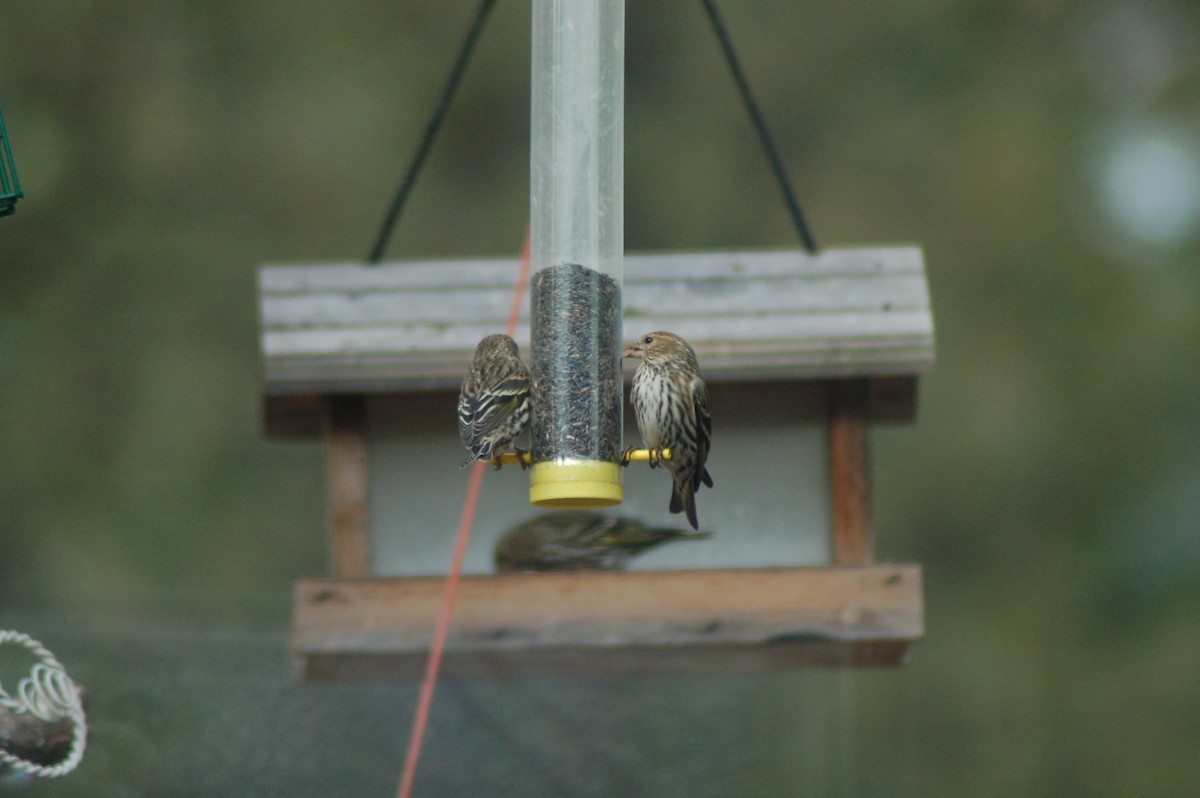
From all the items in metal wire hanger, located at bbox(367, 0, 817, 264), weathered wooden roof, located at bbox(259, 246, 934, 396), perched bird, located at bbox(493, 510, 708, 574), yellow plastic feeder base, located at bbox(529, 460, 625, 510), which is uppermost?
metal wire hanger, located at bbox(367, 0, 817, 264)

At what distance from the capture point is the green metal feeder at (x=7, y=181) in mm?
3977

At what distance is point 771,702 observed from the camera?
6.86 m

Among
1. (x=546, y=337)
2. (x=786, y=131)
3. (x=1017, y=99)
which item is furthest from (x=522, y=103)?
(x=546, y=337)

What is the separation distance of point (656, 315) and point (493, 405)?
1291 millimetres

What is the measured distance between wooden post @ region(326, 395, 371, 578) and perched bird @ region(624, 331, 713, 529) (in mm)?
1074

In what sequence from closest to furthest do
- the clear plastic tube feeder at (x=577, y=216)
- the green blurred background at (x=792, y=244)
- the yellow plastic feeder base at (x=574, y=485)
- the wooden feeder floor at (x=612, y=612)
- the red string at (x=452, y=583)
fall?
the yellow plastic feeder base at (x=574, y=485)
the clear plastic tube feeder at (x=577, y=216)
the red string at (x=452, y=583)
the wooden feeder floor at (x=612, y=612)
the green blurred background at (x=792, y=244)

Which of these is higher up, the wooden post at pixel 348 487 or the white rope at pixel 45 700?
the wooden post at pixel 348 487

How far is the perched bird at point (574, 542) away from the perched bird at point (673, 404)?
0.76 meters

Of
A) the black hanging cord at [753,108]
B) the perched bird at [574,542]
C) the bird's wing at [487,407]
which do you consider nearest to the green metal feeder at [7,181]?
the bird's wing at [487,407]

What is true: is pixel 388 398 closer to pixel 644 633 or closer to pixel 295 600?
pixel 295 600

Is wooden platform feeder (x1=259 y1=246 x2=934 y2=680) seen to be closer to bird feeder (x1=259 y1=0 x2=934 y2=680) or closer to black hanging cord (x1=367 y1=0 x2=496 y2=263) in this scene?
bird feeder (x1=259 y1=0 x2=934 y2=680)

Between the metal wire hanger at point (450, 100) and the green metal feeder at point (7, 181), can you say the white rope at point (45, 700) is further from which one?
the metal wire hanger at point (450, 100)

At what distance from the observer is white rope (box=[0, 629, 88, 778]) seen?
386 centimetres

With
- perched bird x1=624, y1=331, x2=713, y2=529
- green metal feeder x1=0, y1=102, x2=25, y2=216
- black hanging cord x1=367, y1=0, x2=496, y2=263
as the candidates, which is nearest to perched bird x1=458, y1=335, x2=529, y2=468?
perched bird x1=624, y1=331, x2=713, y2=529
